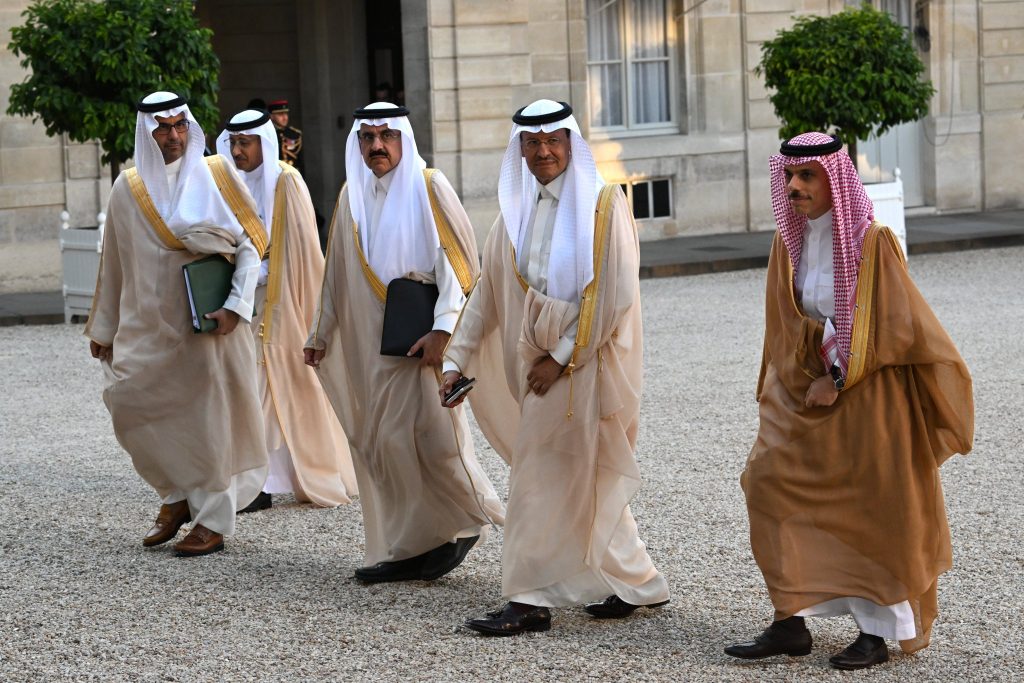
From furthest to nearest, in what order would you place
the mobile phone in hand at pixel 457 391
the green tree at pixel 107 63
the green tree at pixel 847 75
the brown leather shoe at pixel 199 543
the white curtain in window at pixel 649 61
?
the white curtain in window at pixel 649 61, the green tree at pixel 847 75, the green tree at pixel 107 63, the brown leather shoe at pixel 199 543, the mobile phone in hand at pixel 457 391

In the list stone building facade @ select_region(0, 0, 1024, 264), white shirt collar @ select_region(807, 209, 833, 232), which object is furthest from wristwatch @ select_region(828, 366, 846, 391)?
stone building facade @ select_region(0, 0, 1024, 264)

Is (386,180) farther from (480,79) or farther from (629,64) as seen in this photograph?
(629,64)

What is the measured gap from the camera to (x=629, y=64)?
63.6ft

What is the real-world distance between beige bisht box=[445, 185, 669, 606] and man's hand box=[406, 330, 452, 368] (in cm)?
68

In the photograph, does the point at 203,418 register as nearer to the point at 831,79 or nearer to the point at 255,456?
the point at 255,456

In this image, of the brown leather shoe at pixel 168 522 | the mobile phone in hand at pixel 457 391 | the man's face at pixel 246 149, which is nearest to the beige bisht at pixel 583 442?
the mobile phone in hand at pixel 457 391

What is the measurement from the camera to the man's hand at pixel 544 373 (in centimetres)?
538

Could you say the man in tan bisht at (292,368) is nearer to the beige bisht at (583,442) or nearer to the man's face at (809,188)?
the beige bisht at (583,442)

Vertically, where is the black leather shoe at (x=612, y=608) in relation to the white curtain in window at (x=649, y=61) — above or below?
below

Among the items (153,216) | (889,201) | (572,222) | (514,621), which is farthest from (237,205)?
(889,201)

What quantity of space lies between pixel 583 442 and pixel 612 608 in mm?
573

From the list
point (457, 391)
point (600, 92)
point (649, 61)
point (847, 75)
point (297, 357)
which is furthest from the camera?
point (649, 61)

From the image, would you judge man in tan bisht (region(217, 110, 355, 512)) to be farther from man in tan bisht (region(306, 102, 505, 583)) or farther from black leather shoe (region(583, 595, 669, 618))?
black leather shoe (region(583, 595, 669, 618))

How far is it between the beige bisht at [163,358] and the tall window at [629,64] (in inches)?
506
